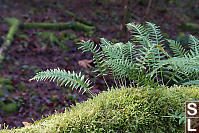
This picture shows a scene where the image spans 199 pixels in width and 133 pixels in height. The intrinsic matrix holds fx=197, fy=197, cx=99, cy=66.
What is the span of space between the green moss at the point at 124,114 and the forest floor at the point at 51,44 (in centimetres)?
48

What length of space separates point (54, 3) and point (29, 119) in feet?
20.2

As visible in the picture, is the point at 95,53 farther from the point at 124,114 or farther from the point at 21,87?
the point at 21,87

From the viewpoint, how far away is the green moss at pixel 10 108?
3553 mm

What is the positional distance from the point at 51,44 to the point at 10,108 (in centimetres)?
242

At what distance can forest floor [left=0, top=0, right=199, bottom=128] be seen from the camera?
3582 mm

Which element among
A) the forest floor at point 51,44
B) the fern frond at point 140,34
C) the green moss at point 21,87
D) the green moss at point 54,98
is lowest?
the green moss at point 54,98

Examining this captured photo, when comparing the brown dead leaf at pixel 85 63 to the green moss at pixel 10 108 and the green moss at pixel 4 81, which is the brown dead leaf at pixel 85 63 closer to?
the green moss at pixel 10 108

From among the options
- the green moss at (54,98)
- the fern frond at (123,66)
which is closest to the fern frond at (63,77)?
the fern frond at (123,66)

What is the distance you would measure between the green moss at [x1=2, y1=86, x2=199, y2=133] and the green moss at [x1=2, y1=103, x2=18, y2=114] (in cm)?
183

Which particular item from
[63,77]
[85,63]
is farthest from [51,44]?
[63,77]

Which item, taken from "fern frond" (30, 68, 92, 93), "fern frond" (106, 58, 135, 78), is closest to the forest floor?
"fern frond" (30, 68, 92, 93)

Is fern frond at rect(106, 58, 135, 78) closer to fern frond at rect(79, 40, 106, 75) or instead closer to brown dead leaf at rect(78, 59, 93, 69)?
fern frond at rect(79, 40, 106, 75)

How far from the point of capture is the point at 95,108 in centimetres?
197

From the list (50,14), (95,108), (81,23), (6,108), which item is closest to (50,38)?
(81,23)
